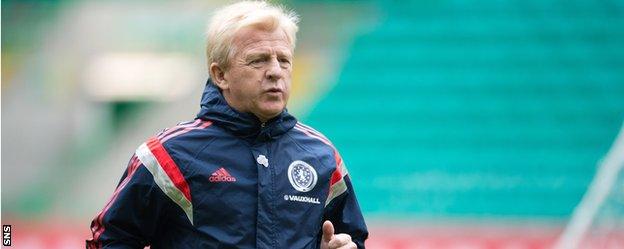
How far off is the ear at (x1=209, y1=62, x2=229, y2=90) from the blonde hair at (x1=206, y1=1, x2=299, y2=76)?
0.01 m

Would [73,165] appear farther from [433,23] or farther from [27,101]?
[433,23]

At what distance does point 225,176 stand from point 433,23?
5.38 meters

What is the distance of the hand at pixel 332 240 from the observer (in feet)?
9.27

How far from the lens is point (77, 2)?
8.13 m

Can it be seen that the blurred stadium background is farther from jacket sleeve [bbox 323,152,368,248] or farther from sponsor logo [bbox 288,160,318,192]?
sponsor logo [bbox 288,160,318,192]

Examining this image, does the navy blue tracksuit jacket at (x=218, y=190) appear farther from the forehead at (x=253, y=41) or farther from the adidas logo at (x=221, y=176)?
the forehead at (x=253, y=41)

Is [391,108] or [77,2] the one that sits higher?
[77,2]

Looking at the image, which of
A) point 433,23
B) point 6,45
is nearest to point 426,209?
point 433,23

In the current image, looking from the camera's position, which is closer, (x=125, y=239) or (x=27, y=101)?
(x=125, y=239)

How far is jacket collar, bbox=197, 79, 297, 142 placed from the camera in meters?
2.83

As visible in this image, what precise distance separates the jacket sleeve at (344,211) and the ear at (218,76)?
34 cm

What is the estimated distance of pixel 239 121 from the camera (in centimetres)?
283

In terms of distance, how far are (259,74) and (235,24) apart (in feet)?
0.42

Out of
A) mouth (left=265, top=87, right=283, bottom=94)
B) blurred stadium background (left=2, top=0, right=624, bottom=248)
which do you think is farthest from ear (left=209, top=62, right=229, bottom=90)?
blurred stadium background (left=2, top=0, right=624, bottom=248)
